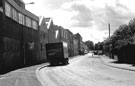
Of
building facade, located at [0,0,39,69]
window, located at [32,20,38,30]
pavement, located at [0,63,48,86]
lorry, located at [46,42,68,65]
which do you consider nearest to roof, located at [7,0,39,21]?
building facade, located at [0,0,39,69]

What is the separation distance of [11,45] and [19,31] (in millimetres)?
5265

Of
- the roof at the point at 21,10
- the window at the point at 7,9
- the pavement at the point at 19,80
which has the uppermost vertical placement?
the roof at the point at 21,10

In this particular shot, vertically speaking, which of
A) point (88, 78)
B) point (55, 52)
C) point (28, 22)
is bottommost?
point (88, 78)

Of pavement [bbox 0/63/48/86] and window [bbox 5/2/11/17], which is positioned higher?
window [bbox 5/2/11/17]

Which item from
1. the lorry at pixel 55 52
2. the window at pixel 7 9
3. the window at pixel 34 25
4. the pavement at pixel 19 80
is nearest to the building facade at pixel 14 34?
the window at pixel 7 9

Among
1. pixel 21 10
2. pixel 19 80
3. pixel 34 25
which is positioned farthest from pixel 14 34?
pixel 19 80

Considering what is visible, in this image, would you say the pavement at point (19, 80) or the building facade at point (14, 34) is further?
the building facade at point (14, 34)

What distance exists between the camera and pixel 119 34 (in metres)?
39.2

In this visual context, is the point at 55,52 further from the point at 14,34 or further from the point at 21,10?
the point at 21,10

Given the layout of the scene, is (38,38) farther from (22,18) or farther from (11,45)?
(11,45)

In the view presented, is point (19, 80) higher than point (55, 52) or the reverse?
the reverse

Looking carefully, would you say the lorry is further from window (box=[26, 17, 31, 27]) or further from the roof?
window (box=[26, 17, 31, 27])

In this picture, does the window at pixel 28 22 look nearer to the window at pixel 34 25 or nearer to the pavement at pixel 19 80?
the window at pixel 34 25

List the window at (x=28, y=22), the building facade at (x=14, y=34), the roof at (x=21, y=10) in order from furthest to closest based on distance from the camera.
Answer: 1. the window at (x=28, y=22)
2. the roof at (x=21, y=10)
3. the building facade at (x=14, y=34)
